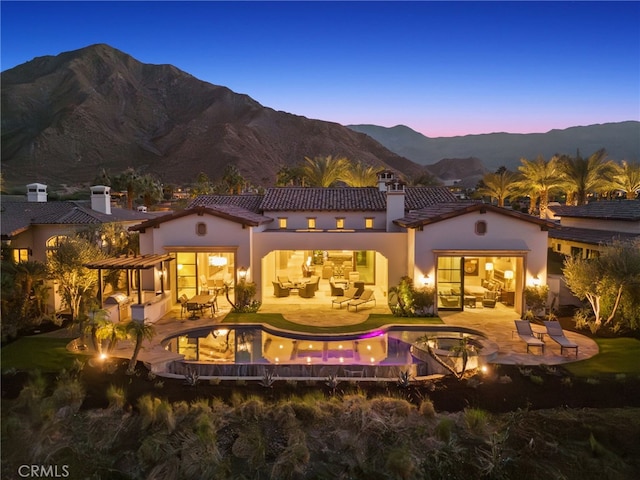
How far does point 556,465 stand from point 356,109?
116 meters

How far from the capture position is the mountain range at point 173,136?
100 m

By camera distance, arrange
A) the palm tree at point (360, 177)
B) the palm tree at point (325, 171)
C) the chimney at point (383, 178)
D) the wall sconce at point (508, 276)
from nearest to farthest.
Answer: the wall sconce at point (508, 276), the chimney at point (383, 178), the palm tree at point (325, 171), the palm tree at point (360, 177)

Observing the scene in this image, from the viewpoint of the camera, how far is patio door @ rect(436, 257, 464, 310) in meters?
20.4

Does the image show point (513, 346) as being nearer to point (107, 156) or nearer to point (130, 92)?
point (107, 156)

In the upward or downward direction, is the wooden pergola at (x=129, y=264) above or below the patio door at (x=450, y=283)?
above

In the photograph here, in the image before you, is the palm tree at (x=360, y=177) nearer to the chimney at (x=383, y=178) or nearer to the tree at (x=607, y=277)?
the chimney at (x=383, y=178)

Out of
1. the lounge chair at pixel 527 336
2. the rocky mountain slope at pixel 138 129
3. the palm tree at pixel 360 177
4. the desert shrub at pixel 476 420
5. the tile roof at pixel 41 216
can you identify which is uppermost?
the rocky mountain slope at pixel 138 129

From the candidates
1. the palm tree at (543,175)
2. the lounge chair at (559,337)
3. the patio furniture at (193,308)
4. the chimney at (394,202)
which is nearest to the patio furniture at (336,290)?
the chimney at (394,202)

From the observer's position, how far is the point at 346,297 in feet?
72.0

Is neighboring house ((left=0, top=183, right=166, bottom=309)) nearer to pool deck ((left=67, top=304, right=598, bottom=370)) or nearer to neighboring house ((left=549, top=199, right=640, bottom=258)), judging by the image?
pool deck ((left=67, top=304, right=598, bottom=370))

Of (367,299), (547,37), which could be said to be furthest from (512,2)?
(367,299)

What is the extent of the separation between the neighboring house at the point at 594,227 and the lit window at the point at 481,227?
4.58 metres

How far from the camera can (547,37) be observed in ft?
79.8

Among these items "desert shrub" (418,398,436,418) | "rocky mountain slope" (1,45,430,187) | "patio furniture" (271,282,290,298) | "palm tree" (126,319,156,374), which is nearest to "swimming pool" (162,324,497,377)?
"palm tree" (126,319,156,374)
